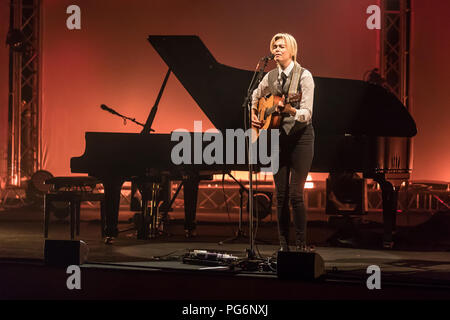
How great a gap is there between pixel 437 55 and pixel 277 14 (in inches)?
99.2

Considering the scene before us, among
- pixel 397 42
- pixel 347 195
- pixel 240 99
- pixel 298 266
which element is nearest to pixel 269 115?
pixel 298 266

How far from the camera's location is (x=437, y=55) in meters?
8.65

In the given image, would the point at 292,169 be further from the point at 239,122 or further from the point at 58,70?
the point at 58,70

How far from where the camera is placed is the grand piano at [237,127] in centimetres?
457

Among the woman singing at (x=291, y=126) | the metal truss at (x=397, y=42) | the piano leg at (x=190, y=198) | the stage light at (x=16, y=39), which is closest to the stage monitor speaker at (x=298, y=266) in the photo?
the woman singing at (x=291, y=126)

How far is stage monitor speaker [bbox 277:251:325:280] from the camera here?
118 inches

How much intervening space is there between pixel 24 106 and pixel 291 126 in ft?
21.6

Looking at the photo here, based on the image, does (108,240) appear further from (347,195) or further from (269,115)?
(347,195)

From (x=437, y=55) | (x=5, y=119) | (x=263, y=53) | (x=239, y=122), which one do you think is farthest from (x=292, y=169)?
(x=5, y=119)

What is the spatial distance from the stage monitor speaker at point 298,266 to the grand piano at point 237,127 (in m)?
1.66

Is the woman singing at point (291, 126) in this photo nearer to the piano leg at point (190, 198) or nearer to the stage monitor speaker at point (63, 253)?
the stage monitor speaker at point (63, 253)

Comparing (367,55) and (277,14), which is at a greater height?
(277,14)

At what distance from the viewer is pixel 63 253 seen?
3463 millimetres

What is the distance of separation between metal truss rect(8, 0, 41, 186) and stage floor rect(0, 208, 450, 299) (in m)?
2.93
